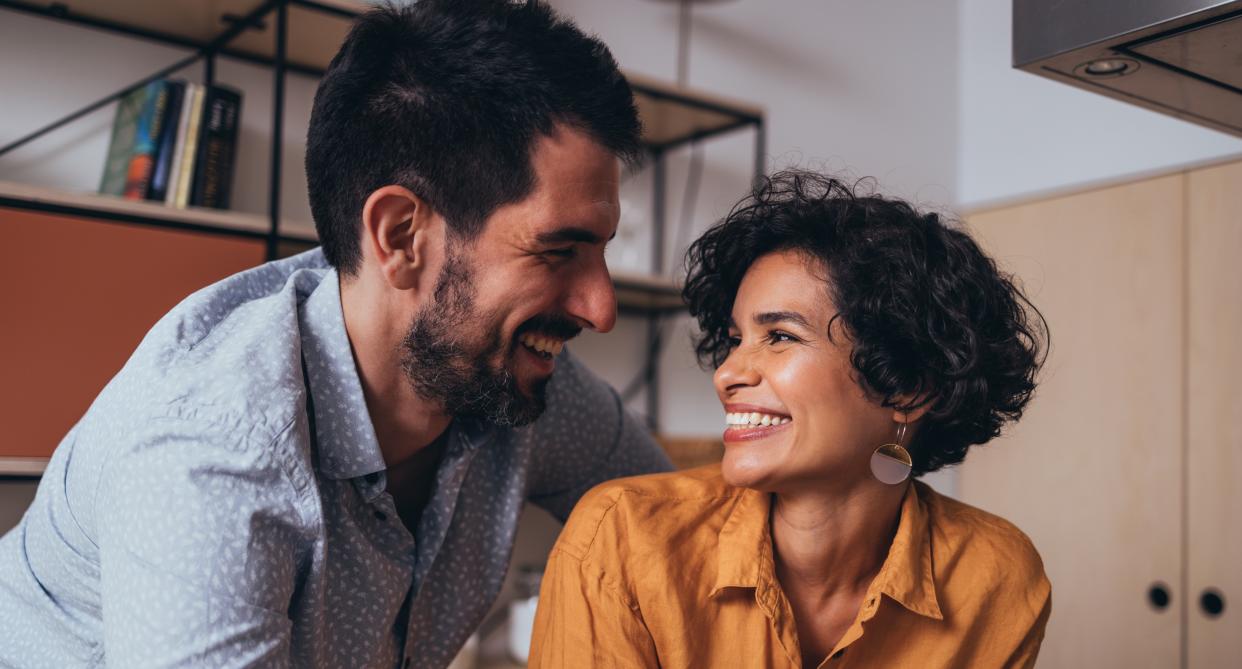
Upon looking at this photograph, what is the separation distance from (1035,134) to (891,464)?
7.27 ft

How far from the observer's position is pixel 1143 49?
114cm

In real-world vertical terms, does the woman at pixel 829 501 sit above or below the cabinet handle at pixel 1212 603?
above

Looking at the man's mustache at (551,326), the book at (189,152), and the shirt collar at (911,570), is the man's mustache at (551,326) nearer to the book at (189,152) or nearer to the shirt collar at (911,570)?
the shirt collar at (911,570)

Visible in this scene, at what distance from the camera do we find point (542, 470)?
1.59 m

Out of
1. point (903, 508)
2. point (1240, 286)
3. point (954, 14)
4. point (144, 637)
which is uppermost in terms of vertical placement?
point (954, 14)

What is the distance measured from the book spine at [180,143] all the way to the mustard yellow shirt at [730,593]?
898 mm

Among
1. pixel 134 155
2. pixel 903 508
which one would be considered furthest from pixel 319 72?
pixel 903 508

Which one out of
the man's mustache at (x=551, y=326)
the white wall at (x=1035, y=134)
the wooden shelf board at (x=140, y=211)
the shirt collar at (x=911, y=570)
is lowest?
the shirt collar at (x=911, y=570)

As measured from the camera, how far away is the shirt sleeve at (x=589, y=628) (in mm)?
1236

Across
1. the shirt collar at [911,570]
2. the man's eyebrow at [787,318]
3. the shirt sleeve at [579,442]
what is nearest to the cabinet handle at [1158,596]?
the shirt collar at [911,570]

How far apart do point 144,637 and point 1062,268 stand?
2.58m

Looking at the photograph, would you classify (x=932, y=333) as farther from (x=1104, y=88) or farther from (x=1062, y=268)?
(x=1062, y=268)

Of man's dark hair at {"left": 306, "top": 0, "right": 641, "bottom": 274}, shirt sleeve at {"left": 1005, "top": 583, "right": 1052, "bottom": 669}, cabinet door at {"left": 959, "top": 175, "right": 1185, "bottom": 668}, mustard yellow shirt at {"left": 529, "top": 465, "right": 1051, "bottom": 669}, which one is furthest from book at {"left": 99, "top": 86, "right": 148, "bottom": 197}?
cabinet door at {"left": 959, "top": 175, "right": 1185, "bottom": 668}

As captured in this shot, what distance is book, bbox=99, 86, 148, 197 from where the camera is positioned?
1.71 meters
